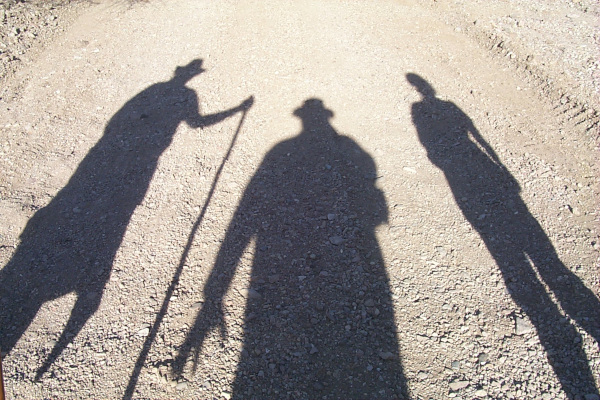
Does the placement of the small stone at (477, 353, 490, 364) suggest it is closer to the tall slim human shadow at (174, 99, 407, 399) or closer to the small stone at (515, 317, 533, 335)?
the small stone at (515, 317, 533, 335)

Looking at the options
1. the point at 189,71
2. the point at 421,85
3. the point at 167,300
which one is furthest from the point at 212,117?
the point at 421,85

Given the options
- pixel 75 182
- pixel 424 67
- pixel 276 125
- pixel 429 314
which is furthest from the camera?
pixel 424 67

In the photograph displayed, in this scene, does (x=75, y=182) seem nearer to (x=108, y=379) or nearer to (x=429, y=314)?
(x=108, y=379)

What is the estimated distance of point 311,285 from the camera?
4.20 meters

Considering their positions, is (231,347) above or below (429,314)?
below

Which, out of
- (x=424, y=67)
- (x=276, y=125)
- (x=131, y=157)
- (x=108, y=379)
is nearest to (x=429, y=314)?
(x=108, y=379)

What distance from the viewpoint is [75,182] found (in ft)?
18.3

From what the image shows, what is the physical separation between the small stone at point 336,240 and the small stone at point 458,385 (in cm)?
171

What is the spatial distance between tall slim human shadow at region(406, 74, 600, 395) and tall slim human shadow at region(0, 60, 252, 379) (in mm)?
3122

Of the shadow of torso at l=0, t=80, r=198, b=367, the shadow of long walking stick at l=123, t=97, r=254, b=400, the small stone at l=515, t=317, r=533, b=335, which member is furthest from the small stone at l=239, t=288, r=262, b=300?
the small stone at l=515, t=317, r=533, b=335

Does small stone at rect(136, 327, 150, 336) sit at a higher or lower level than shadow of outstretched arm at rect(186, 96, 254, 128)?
lower

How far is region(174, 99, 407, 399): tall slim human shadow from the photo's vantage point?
11.4ft

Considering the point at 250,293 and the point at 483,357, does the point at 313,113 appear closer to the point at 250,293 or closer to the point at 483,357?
the point at 250,293

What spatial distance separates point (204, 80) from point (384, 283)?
4.96 metres
